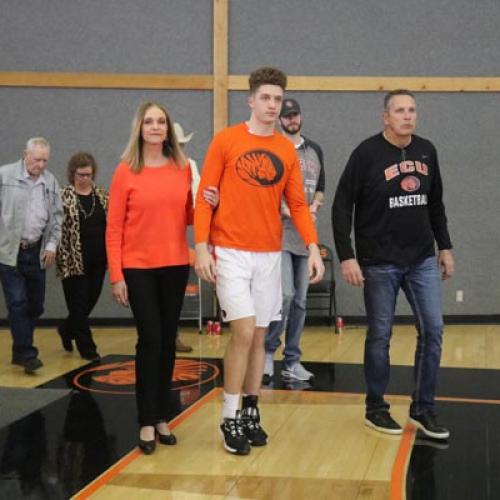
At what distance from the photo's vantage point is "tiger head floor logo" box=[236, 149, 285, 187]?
3.34 metres

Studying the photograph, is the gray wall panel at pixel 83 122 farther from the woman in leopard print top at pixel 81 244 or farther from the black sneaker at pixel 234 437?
the black sneaker at pixel 234 437

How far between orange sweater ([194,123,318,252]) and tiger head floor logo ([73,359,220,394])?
1.61 metres

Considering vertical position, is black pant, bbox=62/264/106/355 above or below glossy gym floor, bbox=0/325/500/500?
above

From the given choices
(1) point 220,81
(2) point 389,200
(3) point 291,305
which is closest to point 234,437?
(2) point 389,200

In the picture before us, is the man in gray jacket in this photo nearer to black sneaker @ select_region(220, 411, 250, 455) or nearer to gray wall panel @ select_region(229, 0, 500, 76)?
black sneaker @ select_region(220, 411, 250, 455)

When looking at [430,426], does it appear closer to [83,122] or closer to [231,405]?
[231,405]

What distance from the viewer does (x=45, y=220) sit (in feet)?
17.9

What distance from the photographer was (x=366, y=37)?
760cm

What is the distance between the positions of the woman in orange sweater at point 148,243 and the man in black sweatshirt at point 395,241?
0.87m

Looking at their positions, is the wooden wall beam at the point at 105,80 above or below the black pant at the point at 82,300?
above

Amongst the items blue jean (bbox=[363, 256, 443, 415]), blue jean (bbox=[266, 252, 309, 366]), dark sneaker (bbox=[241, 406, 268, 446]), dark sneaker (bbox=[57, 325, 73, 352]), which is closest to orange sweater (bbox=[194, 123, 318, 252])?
blue jean (bbox=[363, 256, 443, 415])

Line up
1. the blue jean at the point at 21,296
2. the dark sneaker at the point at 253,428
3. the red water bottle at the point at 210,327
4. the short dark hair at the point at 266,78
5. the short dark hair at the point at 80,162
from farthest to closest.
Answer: the red water bottle at the point at 210,327
the short dark hair at the point at 80,162
the blue jean at the point at 21,296
the dark sneaker at the point at 253,428
the short dark hair at the point at 266,78

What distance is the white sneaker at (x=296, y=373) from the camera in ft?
16.0

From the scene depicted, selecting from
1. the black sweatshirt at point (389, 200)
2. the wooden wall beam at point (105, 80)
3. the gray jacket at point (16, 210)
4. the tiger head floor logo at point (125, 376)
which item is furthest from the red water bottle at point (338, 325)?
the black sweatshirt at point (389, 200)
